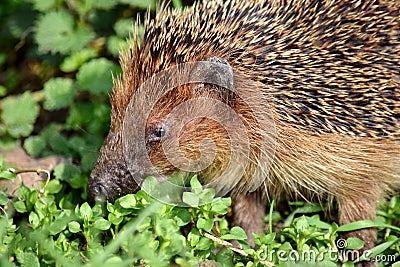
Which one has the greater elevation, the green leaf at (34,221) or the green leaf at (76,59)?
the green leaf at (76,59)

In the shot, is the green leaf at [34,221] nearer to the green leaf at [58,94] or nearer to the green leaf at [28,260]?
the green leaf at [28,260]

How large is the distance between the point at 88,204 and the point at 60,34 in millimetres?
2064

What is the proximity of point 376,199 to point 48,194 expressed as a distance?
2154 mm

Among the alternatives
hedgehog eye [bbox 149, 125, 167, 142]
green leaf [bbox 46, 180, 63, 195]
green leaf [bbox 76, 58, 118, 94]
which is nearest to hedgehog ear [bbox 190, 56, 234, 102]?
hedgehog eye [bbox 149, 125, 167, 142]

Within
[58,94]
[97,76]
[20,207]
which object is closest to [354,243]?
[20,207]

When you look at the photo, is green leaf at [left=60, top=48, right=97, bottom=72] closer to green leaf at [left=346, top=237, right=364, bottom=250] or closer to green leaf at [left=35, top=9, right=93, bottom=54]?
green leaf at [left=35, top=9, right=93, bottom=54]

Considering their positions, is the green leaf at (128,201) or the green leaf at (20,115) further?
the green leaf at (20,115)

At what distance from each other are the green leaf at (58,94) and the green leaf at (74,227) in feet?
5.73

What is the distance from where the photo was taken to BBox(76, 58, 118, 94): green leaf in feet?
16.5

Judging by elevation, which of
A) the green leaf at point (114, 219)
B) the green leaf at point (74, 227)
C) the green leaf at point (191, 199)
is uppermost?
the green leaf at point (191, 199)

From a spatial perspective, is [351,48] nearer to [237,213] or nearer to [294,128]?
[294,128]

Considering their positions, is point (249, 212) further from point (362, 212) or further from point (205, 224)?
point (205, 224)

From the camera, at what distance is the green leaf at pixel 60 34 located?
5.27m

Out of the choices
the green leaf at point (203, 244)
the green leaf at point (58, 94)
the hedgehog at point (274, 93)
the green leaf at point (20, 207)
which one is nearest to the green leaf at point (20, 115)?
the green leaf at point (58, 94)
